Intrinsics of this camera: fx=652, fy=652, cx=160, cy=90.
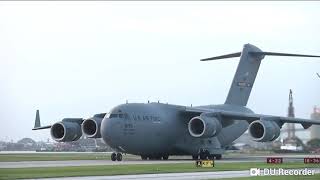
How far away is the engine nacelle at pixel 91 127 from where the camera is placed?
4884cm

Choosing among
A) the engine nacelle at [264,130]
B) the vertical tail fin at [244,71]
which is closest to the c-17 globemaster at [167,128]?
the engine nacelle at [264,130]

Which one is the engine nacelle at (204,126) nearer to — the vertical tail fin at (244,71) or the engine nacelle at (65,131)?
the vertical tail fin at (244,71)

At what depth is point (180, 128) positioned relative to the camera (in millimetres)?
52500

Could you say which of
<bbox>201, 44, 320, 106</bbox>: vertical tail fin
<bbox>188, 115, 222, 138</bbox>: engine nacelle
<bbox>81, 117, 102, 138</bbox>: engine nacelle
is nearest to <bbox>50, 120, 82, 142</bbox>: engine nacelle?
<bbox>81, 117, 102, 138</bbox>: engine nacelle

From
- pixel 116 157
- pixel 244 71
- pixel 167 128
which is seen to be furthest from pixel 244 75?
pixel 116 157

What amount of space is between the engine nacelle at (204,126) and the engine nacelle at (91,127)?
7.08m

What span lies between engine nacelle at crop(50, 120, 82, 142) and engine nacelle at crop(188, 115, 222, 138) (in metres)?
8.86

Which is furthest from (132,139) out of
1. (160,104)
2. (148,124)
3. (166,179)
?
(166,179)

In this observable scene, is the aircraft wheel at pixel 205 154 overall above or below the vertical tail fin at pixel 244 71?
below

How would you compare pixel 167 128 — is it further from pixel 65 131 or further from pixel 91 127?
pixel 65 131

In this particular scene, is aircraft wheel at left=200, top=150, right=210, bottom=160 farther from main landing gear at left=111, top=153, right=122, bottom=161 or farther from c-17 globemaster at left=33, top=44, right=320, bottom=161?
main landing gear at left=111, top=153, right=122, bottom=161

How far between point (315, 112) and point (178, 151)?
18068 mm

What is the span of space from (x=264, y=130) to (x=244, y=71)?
34.7 feet

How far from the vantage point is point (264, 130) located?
48.4m
